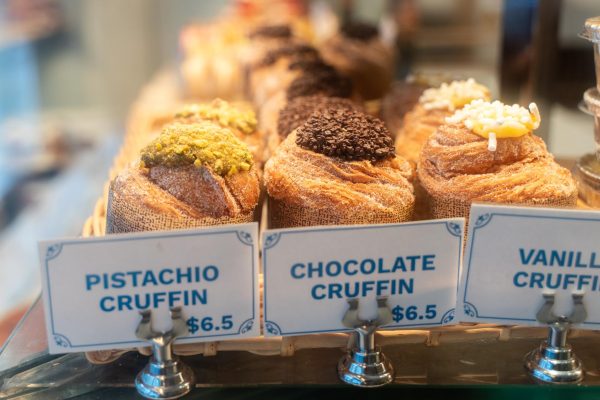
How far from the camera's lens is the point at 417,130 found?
5.46ft

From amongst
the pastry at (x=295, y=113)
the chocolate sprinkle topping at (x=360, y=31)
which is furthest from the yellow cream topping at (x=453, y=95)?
the chocolate sprinkle topping at (x=360, y=31)

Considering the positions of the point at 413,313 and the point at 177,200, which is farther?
the point at 177,200

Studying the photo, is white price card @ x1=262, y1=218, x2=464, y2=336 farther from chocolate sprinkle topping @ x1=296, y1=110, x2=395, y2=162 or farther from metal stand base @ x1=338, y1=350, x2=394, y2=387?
chocolate sprinkle topping @ x1=296, y1=110, x2=395, y2=162

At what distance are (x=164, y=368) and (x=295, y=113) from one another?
2.57 feet

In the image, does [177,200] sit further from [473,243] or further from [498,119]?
[498,119]

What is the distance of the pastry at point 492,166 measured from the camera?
49.9 inches

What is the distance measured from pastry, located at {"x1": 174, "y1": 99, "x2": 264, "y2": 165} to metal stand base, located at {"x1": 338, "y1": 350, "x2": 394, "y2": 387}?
0.65 meters

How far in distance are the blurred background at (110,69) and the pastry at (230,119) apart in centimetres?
53

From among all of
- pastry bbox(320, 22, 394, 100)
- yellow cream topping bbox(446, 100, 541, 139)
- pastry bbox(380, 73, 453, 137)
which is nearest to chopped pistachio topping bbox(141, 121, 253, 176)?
yellow cream topping bbox(446, 100, 541, 139)

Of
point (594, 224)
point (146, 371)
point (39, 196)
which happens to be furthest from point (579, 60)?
point (39, 196)

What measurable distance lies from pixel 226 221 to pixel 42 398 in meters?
0.43

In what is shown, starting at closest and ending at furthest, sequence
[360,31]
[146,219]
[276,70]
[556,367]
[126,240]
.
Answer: [126,240] < [556,367] < [146,219] < [276,70] < [360,31]

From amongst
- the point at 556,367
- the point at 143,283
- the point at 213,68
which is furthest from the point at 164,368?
the point at 213,68

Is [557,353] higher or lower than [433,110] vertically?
lower
